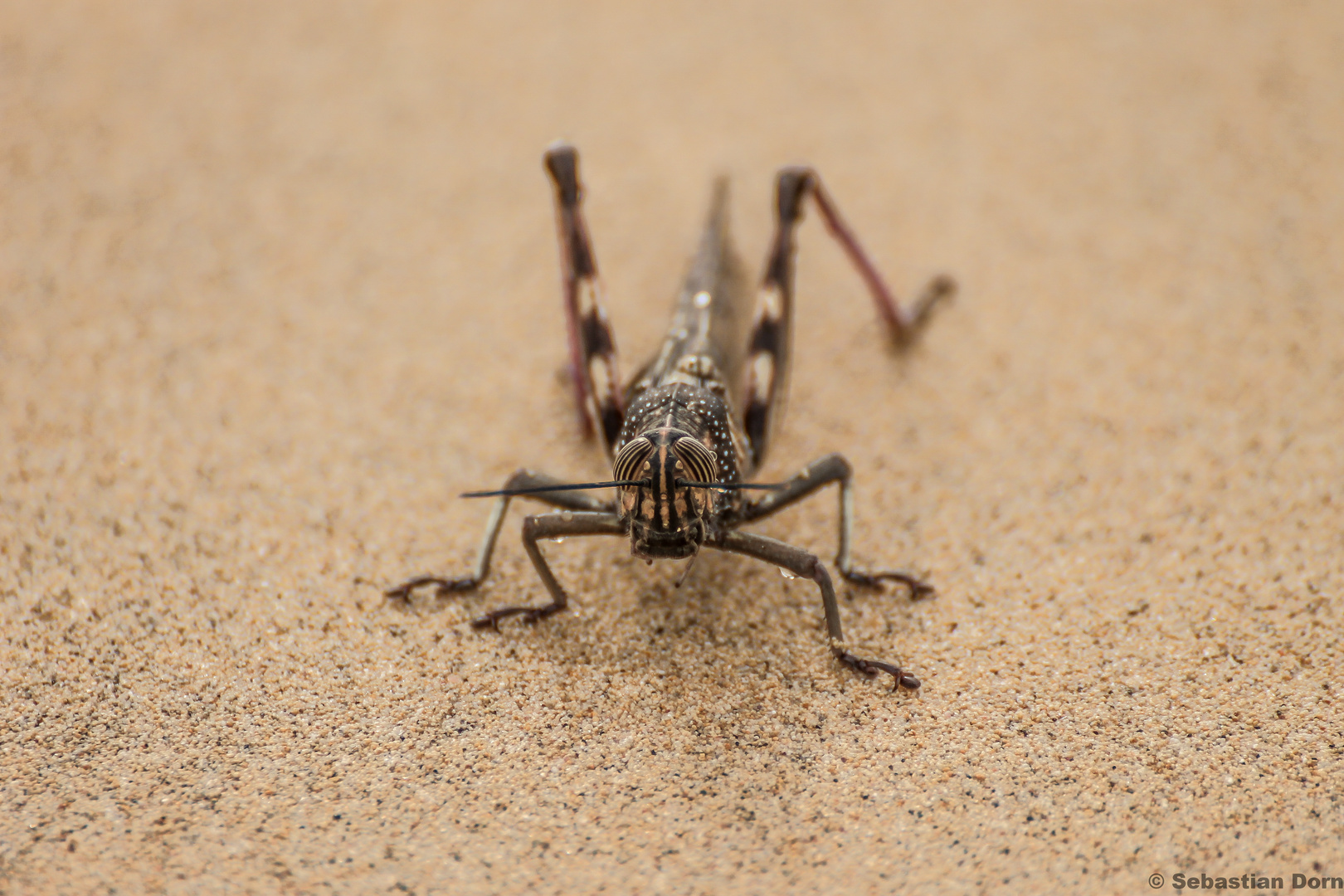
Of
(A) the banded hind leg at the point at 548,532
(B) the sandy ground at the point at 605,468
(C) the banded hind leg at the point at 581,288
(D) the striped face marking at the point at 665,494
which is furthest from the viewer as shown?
(C) the banded hind leg at the point at 581,288

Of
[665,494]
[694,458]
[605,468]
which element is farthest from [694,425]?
[605,468]

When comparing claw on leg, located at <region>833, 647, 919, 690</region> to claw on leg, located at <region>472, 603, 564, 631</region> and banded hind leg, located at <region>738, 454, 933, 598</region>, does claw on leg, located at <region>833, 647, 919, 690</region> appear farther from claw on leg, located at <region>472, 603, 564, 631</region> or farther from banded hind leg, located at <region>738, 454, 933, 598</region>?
claw on leg, located at <region>472, 603, 564, 631</region>

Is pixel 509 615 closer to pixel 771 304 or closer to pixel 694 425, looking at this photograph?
pixel 694 425

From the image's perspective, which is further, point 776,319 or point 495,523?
point 776,319

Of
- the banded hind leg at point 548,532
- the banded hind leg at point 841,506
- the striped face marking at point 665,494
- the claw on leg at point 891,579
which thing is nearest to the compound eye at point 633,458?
the striped face marking at point 665,494

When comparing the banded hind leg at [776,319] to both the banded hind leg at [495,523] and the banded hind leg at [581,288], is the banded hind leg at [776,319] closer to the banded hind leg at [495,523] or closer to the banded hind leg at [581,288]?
the banded hind leg at [581,288]
